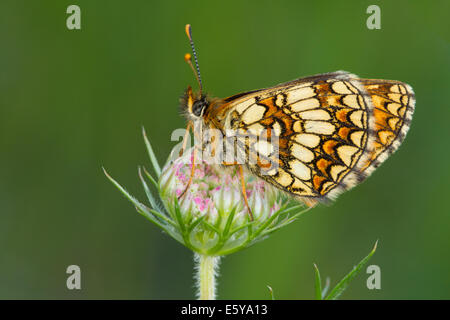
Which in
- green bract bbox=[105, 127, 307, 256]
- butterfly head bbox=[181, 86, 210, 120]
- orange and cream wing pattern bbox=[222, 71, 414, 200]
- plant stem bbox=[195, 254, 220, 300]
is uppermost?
butterfly head bbox=[181, 86, 210, 120]

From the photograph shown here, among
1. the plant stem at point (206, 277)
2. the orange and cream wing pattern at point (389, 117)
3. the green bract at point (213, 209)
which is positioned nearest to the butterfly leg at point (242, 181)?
the green bract at point (213, 209)

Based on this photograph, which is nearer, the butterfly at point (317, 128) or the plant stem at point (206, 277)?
the plant stem at point (206, 277)

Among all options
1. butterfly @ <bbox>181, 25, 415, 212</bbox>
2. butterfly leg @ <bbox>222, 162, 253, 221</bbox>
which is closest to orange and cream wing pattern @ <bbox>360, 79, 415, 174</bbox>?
butterfly @ <bbox>181, 25, 415, 212</bbox>

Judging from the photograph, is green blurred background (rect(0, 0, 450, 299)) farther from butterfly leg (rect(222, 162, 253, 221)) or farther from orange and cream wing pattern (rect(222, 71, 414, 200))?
butterfly leg (rect(222, 162, 253, 221))

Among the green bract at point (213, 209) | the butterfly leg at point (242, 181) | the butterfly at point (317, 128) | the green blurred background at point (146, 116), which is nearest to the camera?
the green bract at point (213, 209)

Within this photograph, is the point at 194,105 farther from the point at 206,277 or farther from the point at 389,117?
the point at 389,117

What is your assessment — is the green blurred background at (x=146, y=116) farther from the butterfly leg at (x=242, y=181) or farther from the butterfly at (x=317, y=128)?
the butterfly leg at (x=242, y=181)

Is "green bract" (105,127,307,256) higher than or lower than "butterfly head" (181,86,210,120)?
lower
